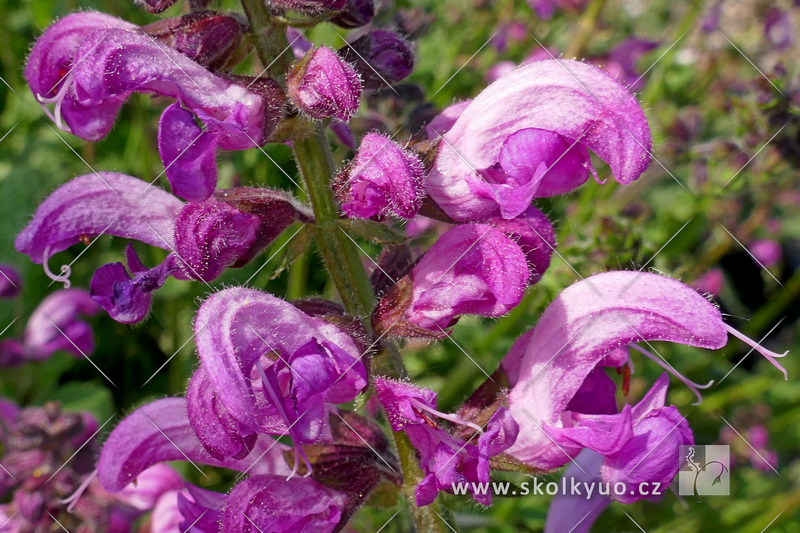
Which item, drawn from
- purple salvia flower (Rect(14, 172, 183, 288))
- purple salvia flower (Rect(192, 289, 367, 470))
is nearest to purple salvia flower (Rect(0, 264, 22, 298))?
purple salvia flower (Rect(14, 172, 183, 288))

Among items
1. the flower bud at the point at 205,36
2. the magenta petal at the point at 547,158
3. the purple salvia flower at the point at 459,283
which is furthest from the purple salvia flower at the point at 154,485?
the magenta petal at the point at 547,158

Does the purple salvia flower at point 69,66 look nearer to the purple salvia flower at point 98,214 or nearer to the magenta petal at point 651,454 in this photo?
the purple salvia flower at point 98,214

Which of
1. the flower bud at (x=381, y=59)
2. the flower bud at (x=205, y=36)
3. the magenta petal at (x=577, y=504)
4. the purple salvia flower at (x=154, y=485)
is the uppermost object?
the flower bud at (x=205, y=36)

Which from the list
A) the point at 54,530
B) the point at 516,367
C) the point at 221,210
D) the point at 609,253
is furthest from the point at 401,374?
the point at 54,530

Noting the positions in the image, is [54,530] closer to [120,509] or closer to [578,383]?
[120,509]

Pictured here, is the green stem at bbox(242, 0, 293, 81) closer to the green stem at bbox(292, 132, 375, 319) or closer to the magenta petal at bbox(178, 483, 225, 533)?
the green stem at bbox(292, 132, 375, 319)
